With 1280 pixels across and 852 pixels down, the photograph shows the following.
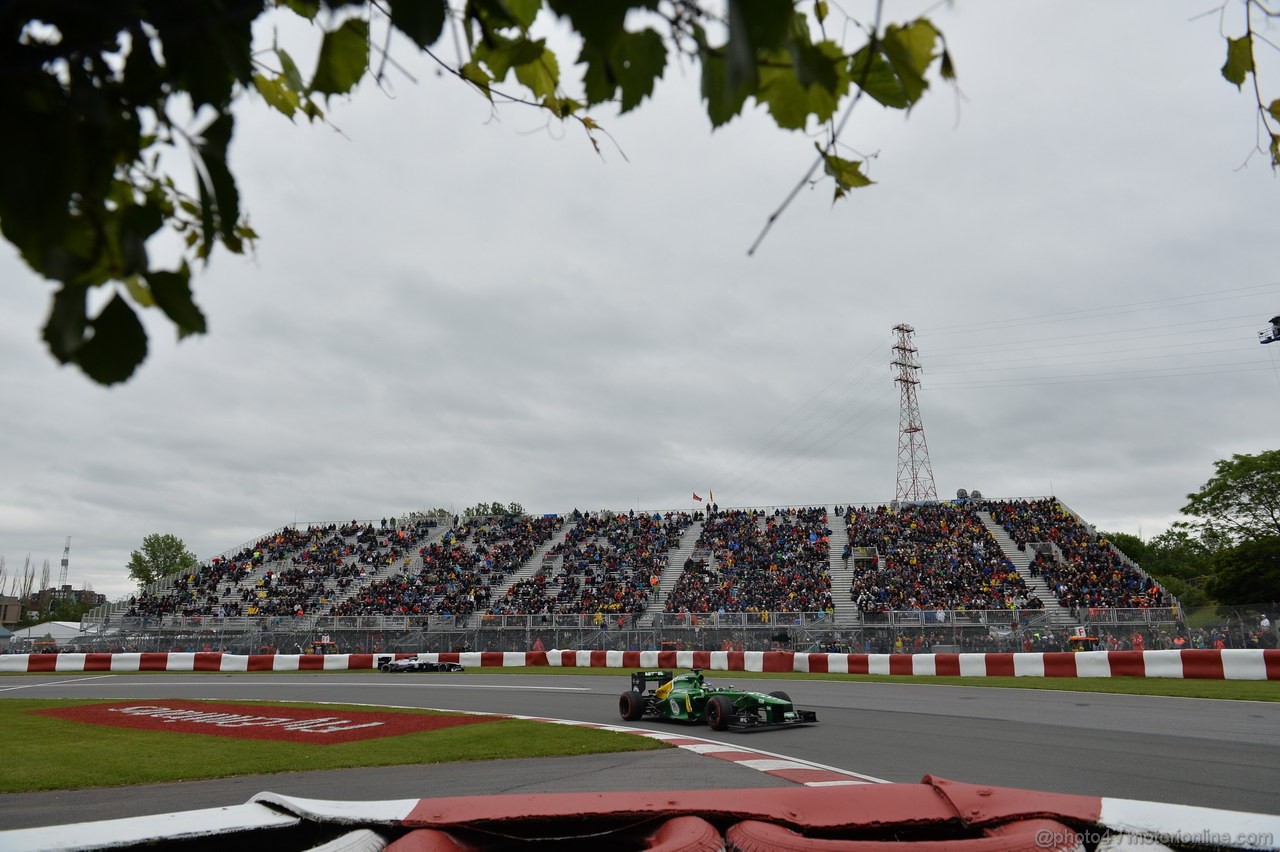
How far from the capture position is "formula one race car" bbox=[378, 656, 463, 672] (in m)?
28.7

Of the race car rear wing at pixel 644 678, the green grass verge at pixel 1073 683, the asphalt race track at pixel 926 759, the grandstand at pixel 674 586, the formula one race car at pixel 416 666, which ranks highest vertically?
the grandstand at pixel 674 586

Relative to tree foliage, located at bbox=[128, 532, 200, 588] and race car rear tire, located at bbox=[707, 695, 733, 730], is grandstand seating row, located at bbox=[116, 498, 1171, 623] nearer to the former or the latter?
race car rear tire, located at bbox=[707, 695, 733, 730]

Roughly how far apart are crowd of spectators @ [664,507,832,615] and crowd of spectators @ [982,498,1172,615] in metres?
8.54

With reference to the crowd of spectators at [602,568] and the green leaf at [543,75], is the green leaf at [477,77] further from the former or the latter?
the crowd of spectators at [602,568]

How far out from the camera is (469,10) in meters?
2.06

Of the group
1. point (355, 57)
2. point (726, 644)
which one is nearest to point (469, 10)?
point (355, 57)

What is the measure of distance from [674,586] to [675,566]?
9.86ft

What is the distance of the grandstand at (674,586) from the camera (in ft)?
87.6

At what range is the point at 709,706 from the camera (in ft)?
42.4

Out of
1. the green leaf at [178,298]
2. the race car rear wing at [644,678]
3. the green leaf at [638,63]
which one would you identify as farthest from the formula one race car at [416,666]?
the green leaf at [638,63]

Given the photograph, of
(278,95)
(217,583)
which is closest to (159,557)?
(217,583)

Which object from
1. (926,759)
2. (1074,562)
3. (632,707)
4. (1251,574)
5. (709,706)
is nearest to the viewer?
(926,759)

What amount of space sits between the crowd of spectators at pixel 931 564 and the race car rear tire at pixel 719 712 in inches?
594

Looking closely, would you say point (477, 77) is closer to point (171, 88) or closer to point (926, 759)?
point (171, 88)
